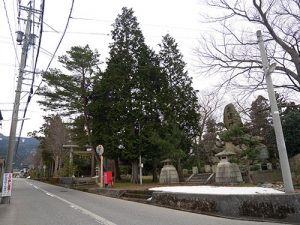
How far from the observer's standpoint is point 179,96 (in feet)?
95.0

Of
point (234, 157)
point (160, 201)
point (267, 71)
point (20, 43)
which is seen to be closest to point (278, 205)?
point (267, 71)

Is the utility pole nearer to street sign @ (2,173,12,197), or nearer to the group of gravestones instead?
street sign @ (2,173,12,197)

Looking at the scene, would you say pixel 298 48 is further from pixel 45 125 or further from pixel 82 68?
pixel 45 125

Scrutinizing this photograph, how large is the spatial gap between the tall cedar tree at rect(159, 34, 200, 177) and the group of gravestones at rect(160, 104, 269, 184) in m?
3.29

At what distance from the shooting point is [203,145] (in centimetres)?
3591

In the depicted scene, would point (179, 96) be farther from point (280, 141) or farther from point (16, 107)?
point (280, 141)

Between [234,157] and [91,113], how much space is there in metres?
14.8

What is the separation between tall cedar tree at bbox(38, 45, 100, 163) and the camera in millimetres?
27531

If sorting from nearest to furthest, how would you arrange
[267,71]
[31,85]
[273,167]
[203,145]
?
[267,71] → [31,85] → [273,167] → [203,145]

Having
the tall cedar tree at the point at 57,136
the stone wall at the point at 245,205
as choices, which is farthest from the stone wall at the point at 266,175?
the tall cedar tree at the point at 57,136

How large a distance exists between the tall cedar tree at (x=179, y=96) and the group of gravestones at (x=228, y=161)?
3294 millimetres

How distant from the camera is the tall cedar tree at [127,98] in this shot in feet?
83.1

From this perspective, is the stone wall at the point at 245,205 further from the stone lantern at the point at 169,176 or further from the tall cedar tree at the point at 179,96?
the tall cedar tree at the point at 179,96

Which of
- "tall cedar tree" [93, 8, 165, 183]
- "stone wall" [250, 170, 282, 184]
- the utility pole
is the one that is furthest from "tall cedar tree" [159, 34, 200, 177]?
the utility pole
